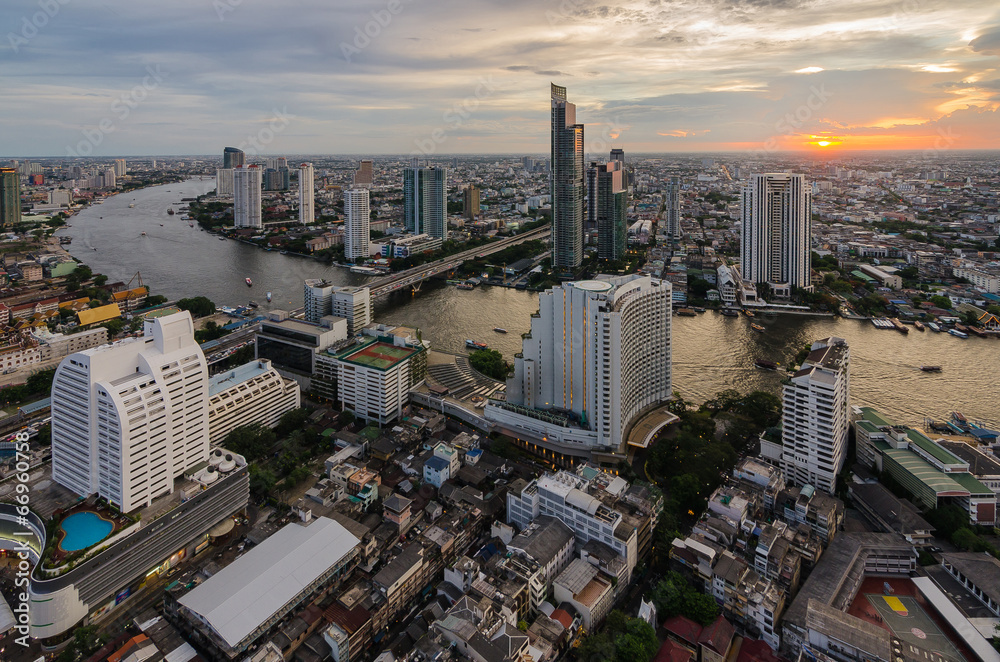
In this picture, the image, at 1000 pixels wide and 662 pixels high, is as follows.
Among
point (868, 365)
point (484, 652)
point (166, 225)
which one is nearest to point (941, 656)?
point (484, 652)

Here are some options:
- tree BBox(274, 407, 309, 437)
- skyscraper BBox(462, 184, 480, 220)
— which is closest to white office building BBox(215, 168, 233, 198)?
skyscraper BBox(462, 184, 480, 220)

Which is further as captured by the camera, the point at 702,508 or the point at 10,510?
the point at 702,508

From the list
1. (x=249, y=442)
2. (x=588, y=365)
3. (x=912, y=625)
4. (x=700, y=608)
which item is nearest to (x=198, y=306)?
(x=249, y=442)

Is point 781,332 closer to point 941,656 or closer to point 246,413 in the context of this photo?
point 941,656

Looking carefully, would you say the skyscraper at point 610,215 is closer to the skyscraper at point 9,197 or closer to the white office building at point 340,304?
the white office building at point 340,304

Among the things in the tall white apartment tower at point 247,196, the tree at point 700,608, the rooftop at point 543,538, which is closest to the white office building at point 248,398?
the rooftop at point 543,538

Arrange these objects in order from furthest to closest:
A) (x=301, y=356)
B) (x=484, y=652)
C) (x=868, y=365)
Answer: (x=868, y=365) → (x=301, y=356) → (x=484, y=652)
